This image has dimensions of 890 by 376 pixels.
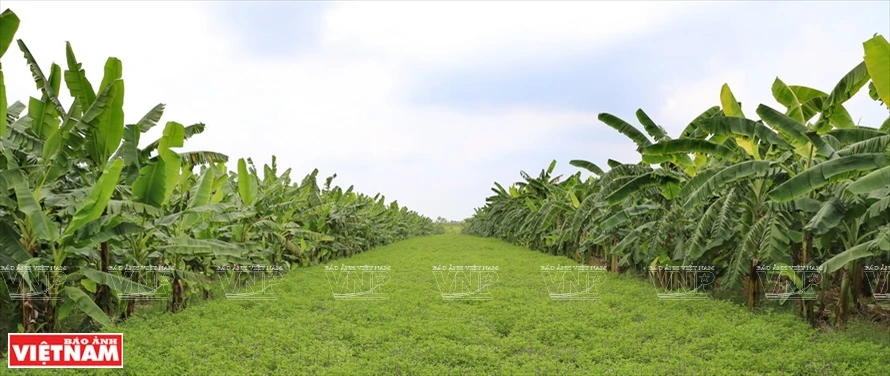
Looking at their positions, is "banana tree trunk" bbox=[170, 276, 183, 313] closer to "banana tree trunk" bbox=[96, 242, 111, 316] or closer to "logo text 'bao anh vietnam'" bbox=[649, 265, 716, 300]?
"banana tree trunk" bbox=[96, 242, 111, 316]

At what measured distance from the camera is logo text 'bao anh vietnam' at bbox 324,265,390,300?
8.83m

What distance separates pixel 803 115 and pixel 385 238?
19.2 meters

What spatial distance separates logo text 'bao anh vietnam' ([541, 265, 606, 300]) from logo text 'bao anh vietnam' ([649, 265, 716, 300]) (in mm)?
1154

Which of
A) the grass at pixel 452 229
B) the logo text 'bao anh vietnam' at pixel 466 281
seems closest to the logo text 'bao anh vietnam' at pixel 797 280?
the logo text 'bao anh vietnam' at pixel 466 281

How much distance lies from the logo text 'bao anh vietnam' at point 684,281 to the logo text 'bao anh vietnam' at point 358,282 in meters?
4.95

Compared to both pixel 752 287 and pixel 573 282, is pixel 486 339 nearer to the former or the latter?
pixel 752 287

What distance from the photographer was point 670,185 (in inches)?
354

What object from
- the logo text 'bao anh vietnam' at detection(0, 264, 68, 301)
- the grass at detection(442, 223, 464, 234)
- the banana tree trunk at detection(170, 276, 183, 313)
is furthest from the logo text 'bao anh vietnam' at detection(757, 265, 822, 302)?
the grass at detection(442, 223, 464, 234)

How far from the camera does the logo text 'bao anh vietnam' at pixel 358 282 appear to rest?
29.0 ft

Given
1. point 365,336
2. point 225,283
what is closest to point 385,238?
point 225,283

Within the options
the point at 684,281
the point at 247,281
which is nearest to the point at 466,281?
the point at 684,281

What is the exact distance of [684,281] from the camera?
9516 millimetres

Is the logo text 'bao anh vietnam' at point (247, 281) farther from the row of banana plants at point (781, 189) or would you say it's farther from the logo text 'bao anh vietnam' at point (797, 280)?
Answer: the logo text 'bao anh vietnam' at point (797, 280)

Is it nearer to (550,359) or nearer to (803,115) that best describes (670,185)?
(803,115)
